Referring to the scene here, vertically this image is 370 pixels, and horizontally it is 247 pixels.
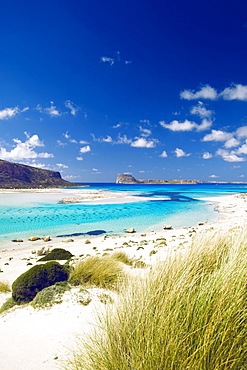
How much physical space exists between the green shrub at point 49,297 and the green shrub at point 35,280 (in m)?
0.69

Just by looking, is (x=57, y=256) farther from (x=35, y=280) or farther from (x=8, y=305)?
(x=8, y=305)

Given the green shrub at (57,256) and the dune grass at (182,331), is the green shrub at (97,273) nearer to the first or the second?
the dune grass at (182,331)

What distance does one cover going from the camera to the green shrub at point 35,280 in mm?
5453

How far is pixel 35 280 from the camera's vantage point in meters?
5.91

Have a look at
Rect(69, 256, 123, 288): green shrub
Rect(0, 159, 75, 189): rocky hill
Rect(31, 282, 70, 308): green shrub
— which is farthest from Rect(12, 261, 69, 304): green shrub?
Rect(0, 159, 75, 189): rocky hill

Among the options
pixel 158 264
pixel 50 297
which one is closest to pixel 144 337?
pixel 158 264

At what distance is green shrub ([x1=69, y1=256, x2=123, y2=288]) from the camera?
5605 mm

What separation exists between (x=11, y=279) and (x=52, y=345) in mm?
5320

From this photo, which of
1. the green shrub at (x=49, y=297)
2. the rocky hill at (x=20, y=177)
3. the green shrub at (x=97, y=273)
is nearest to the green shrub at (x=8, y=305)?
the green shrub at (x=49, y=297)

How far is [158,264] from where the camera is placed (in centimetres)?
348

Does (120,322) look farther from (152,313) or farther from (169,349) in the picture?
(169,349)

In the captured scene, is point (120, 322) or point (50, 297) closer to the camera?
point (120, 322)

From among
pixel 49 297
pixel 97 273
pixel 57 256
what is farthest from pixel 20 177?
pixel 49 297

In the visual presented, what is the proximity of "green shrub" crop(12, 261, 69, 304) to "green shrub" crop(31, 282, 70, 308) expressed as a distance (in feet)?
2.28
